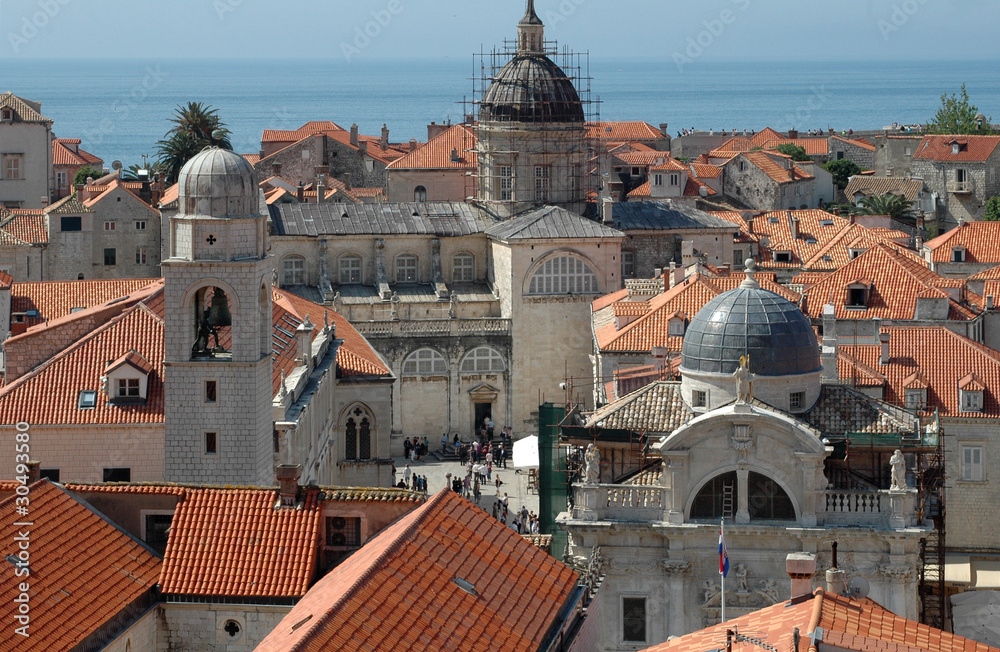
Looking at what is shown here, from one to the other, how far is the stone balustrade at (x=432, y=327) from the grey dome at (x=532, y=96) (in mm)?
9426

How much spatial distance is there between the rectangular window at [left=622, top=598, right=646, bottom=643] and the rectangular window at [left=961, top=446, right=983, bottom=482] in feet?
62.4

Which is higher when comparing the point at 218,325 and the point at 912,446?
the point at 218,325

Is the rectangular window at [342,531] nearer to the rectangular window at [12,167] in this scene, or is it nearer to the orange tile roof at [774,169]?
the rectangular window at [12,167]

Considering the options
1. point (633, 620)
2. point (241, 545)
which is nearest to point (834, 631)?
point (241, 545)

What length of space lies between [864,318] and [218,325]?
1223 inches

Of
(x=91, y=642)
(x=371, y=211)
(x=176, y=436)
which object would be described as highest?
(x=371, y=211)

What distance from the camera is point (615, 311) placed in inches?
2566

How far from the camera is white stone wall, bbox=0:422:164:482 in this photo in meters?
42.1

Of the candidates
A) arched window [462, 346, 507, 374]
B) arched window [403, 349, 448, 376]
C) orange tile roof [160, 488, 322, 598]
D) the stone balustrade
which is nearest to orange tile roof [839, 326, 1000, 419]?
arched window [462, 346, 507, 374]

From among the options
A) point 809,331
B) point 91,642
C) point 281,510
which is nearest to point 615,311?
point 809,331

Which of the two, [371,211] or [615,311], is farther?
[371,211]

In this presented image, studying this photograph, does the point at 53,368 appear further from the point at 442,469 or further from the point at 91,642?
the point at 442,469

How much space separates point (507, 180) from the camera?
80.3 meters

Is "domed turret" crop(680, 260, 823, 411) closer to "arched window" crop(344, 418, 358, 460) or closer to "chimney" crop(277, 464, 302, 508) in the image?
"chimney" crop(277, 464, 302, 508)
